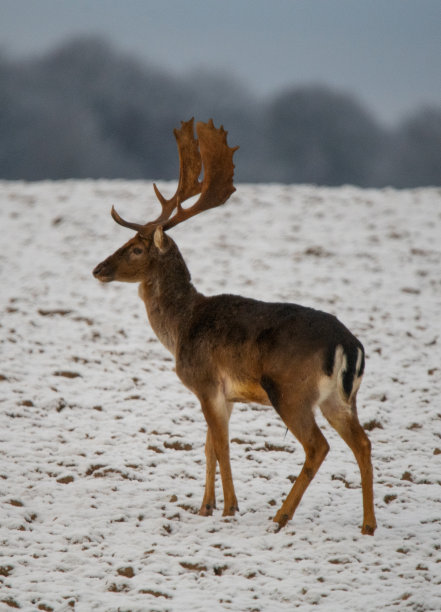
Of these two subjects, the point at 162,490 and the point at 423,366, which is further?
the point at 423,366

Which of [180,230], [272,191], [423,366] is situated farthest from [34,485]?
[272,191]

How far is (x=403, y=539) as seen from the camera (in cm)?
520

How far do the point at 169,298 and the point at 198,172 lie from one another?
1362 millimetres

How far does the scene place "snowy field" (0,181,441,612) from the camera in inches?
181

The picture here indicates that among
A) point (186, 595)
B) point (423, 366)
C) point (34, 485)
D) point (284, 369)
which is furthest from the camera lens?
point (423, 366)

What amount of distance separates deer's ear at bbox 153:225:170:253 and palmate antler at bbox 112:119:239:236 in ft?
0.56

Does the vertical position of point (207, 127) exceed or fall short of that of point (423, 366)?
it exceeds it

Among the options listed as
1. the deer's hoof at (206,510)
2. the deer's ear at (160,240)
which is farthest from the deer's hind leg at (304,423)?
the deer's ear at (160,240)

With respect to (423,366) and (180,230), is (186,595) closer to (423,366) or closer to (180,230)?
(423,366)

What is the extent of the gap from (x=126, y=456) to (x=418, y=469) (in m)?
2.81

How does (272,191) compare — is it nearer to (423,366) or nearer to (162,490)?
(423,366)

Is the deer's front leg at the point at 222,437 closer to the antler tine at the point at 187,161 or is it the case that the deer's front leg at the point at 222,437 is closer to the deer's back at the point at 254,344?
the deer's back at the point at 254,344

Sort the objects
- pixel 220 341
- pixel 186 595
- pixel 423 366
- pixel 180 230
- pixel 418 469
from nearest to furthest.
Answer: pixel 186 595, pixel 220 341, pixel 418 469, pixel 423 366, pixel 180 230

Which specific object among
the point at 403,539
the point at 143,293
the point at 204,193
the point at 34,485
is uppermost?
the point at 204,193
